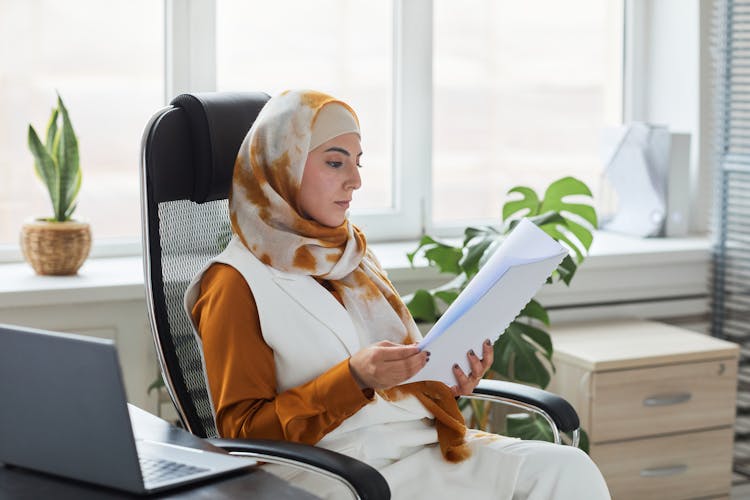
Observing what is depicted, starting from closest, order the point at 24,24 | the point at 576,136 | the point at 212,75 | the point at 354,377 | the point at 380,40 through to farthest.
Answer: the point at 354,377 < the point at 24,24 < the point at 212,75 < the point at 380,40 < the point at 576,136

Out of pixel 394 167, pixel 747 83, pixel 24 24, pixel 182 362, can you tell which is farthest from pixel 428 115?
pixel 182 362

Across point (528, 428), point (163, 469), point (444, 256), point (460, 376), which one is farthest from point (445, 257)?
point (163, 469)

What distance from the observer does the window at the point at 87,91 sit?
2785 mm

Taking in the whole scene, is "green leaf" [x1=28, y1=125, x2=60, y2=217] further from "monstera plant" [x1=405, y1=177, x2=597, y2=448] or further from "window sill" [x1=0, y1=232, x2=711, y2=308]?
"monstera plant" [x1=405, y1=177, x2=597, y2=448]

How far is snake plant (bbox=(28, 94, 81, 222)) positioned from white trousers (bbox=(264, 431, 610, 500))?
106cm

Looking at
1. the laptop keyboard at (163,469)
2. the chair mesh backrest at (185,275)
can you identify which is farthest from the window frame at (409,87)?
the laptop keyboard at (163,469)

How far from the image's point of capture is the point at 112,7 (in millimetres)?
2869

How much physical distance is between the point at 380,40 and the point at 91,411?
2185 millimetres

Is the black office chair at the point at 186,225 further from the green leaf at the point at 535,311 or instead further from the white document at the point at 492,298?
the green leaf at the point at 535,311

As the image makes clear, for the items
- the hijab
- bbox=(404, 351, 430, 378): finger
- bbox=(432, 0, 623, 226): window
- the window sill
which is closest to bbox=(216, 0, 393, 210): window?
bbox=(432, 0, 623, 226): window

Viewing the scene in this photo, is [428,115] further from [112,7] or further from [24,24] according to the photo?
[24,24]

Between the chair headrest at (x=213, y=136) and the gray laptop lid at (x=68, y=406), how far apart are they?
0.76 m

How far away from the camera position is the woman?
177 cm

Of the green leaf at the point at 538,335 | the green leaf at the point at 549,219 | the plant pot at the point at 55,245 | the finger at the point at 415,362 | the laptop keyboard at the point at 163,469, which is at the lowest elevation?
the green leaf at the point at 538,335
